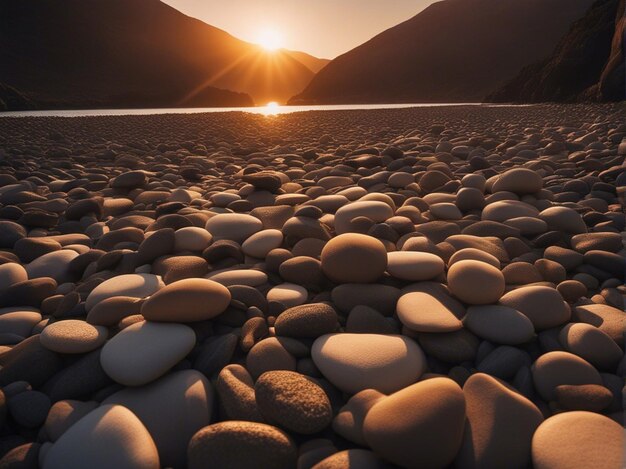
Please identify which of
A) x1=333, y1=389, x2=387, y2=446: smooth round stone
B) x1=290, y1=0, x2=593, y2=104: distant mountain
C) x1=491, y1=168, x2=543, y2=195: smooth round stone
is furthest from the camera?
x1=290, y1=0, x2=593, y2=104: distant mountain

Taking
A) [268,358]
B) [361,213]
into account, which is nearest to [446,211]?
[361,213]

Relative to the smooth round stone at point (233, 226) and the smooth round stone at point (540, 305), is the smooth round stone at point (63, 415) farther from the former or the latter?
the smooth round stone at point (540, 305)

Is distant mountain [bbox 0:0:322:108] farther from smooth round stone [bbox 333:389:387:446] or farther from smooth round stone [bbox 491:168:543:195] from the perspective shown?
smooth round stone [bbox 333:389:387:446]

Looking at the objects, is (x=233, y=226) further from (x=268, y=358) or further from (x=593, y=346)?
(x=593, y=346)

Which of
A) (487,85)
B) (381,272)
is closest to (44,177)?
(381,272)

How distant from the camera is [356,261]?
175 centimetres

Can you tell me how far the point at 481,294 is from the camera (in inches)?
60.8

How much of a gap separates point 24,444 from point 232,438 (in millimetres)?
588

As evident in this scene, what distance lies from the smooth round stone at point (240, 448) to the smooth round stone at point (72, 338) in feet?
2.02

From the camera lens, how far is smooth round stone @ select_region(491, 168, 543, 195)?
9.37ft

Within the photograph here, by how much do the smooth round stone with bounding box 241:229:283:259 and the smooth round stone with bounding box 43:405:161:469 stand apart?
116cm

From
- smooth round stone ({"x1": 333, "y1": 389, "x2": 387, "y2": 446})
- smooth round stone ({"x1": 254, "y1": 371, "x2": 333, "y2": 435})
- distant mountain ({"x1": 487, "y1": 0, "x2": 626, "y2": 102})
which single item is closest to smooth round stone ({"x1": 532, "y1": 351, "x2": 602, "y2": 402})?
smooth round stone ({"x1": 333, "y1": 389, "x2": 387, "y2": 446})

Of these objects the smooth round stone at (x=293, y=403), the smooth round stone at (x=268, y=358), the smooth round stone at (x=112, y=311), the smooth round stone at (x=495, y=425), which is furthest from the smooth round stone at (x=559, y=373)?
the smooth round stone at (x=112, y=311)

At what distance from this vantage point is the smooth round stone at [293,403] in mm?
1091
